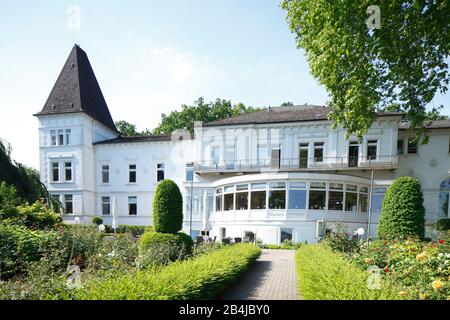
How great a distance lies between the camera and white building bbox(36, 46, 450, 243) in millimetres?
18234

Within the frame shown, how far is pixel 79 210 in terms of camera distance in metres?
25.7

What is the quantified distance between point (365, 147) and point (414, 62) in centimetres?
1296

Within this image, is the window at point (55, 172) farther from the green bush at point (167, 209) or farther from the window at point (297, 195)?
the window at point (297, 195)

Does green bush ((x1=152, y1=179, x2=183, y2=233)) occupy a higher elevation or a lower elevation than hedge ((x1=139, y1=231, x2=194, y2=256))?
higher

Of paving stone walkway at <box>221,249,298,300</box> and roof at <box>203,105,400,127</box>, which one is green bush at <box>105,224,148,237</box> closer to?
roof at <box>203,105,400,127</box>

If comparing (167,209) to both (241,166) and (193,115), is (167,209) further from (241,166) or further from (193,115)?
(193,115)

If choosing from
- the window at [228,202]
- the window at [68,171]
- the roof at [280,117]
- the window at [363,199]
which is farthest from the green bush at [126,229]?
the window at [363,199]

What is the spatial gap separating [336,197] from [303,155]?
544 cm

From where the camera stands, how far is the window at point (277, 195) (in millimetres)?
18297

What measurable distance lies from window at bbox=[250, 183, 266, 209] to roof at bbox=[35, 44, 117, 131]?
19.4 metres

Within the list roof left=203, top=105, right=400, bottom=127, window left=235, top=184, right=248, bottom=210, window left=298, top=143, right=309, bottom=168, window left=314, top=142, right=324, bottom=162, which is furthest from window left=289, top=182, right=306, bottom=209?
roof left=203, top=105, right=400, bottom=127

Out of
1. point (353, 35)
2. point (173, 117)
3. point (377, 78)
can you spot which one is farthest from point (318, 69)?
point (173, 117)

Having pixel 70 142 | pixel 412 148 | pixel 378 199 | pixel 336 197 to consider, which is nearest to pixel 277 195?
pixel 336 197

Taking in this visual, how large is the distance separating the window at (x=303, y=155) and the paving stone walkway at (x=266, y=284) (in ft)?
44.7
